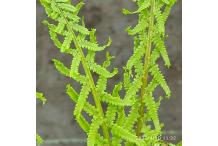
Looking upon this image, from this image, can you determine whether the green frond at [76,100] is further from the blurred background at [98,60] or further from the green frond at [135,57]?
the green frond at [135,57]

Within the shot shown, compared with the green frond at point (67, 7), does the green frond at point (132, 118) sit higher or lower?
lower

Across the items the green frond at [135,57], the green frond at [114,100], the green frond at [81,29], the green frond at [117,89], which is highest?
the green frond at [81,29]

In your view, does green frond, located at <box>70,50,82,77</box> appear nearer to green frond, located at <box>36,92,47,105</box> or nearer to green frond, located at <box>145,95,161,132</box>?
green frond, located at <box>36,92,47,105</box>

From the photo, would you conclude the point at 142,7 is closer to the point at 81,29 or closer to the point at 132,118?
the point at 81,29

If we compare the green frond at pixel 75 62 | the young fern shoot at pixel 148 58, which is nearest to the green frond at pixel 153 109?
the young fern shoot at pixel 148 58

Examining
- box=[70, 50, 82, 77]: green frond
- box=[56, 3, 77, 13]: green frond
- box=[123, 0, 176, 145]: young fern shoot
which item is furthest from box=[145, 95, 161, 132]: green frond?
box=[56, 3, 77, 13]: green frond
